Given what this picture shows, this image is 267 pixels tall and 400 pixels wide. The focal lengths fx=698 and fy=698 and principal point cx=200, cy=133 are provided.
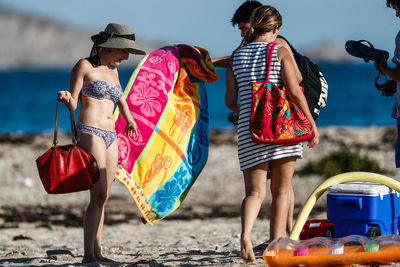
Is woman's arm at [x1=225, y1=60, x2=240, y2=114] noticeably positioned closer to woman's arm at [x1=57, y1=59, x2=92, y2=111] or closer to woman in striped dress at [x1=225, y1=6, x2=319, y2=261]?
woman in striped dress at [x1=225, y1=6, x2=319, y2=261]

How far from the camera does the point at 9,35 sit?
14838 cm

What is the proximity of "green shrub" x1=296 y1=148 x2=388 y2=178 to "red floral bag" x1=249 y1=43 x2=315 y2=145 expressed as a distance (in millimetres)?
6154

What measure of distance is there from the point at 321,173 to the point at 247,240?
647cm

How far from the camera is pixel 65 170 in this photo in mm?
4535

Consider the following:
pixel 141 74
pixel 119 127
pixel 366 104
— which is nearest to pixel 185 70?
pixel 141 74

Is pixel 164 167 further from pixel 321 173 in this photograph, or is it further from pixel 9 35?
pixel 9 35

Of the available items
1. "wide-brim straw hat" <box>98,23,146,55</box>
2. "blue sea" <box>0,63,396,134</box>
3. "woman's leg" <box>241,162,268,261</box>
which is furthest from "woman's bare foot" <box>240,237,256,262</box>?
"blue sea" <box>0,63,396,134</box>

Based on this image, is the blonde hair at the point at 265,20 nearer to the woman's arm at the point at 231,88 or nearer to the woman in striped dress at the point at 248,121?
the woman in striped dress at the point at 248,121

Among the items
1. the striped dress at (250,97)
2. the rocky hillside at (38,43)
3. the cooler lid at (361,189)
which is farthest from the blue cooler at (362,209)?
the rocky hillside at (38,43)

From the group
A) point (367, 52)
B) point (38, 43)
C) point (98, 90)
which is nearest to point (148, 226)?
point (98, 90)

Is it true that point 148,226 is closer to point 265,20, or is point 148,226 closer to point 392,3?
point 265,20

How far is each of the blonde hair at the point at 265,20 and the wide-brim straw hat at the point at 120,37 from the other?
0.88 metres

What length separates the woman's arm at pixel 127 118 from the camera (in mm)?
5105

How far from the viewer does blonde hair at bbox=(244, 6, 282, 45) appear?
14.8 ft
